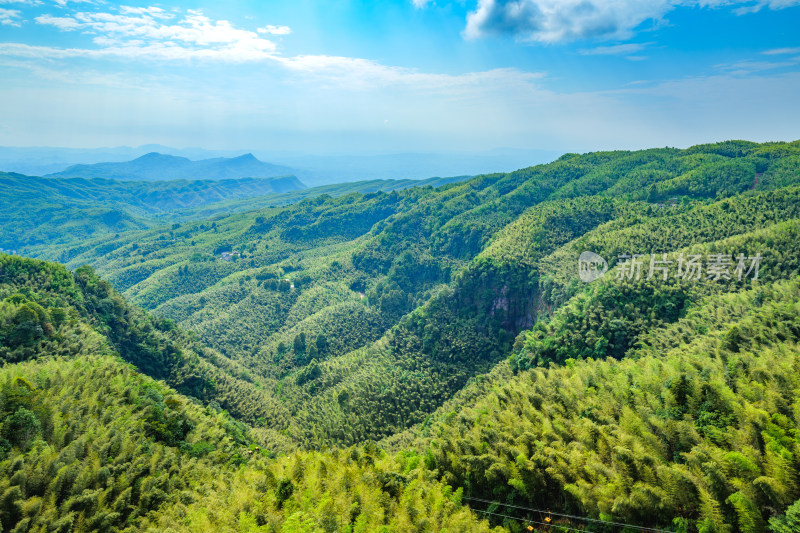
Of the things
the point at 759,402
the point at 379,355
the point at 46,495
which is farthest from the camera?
the point at 379,355

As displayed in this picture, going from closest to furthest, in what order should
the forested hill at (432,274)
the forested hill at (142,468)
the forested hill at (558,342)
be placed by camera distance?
1. the forested hill at (558,342)
2. the forested hill at (142,468)
3. the forested hill at (432,274)

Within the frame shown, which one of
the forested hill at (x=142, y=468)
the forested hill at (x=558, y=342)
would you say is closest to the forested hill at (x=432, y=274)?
the forested hill at (x=558, y=342)

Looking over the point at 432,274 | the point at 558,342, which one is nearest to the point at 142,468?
the point at 558,342

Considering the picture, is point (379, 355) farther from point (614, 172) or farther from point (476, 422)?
point (614, 172)

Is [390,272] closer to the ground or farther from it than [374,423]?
farther from it

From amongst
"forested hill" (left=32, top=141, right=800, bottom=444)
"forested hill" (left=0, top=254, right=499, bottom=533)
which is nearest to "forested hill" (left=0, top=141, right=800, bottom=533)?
"forested hill" (left=32, top=141, right=800, bottom=444)

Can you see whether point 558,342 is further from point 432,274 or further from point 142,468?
point 432,274

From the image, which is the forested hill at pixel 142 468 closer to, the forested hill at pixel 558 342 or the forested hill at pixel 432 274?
the forested hill at pixel 558 342

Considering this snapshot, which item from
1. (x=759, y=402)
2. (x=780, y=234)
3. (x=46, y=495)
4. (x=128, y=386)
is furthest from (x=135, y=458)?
(x=780, y=234)
